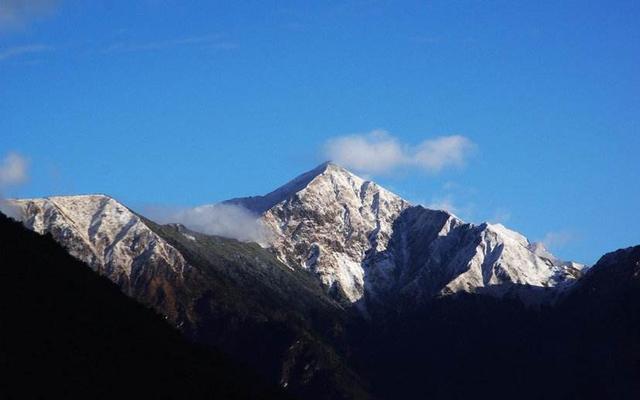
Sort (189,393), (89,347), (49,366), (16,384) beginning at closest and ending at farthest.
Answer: (16,384) < (49,366) < (89,347) < (189,393)

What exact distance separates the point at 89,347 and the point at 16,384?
33830 mm

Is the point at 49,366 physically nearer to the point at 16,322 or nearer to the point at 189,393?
the point at 16,322

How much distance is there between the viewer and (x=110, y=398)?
171 meters

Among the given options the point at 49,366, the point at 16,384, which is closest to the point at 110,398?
the point at 49,366

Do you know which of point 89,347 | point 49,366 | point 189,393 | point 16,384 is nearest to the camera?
point 16,384

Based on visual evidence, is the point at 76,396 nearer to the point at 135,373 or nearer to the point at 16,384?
the point at 16,384

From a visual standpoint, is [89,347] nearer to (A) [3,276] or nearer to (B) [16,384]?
(A) [3,276]

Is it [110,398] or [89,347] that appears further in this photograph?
[89,347]

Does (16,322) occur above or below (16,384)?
above

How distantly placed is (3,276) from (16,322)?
56.1 ft

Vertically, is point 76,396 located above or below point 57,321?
below

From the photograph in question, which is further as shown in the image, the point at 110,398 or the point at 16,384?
the point at 110,398

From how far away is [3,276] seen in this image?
632 feet

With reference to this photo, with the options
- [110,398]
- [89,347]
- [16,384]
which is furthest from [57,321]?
[16,384]
